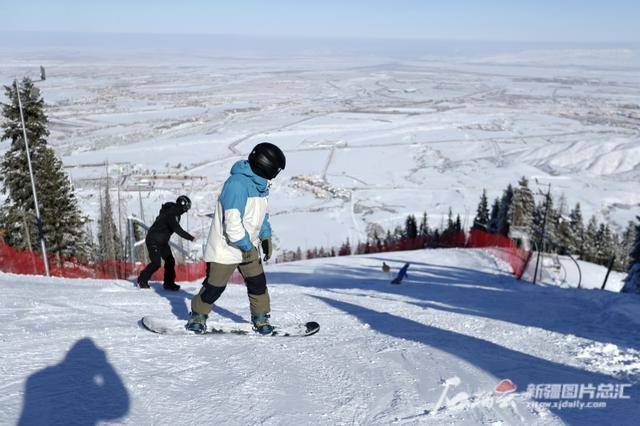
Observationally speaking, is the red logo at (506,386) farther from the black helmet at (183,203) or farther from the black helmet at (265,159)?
the black helmet at (183,203)

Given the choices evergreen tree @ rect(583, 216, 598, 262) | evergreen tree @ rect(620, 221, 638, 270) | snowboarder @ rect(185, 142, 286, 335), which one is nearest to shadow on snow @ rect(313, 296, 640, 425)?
snowboarder @ rect(185, 142, 286, 335)

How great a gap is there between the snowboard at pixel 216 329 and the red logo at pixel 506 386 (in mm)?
1708

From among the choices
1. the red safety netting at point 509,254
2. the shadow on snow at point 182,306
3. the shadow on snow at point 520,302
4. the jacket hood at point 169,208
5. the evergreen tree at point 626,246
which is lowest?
the evergreen tree at point 626,246

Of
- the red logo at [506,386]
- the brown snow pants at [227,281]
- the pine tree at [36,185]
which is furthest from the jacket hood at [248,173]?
the pine tree at [36,185]

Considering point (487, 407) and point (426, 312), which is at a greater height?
point (487, 407)

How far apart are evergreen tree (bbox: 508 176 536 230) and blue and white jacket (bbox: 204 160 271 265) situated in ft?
123

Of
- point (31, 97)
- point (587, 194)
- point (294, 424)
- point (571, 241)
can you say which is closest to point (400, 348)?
point (294, 424)

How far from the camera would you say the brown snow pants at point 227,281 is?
4.07 meters

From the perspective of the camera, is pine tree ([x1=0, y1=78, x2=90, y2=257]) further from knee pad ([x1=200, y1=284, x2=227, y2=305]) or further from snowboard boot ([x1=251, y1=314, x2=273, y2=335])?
snowboard boot ([x1=251, y1=314, x2=273, y2=335])

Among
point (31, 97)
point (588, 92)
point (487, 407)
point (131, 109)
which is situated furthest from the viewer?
point (588, 92)

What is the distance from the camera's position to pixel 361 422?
9.59ft

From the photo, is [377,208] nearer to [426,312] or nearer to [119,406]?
[426,312]

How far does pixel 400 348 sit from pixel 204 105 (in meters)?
127

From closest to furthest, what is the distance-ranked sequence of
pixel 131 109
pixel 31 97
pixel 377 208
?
1. pixel 31 97
2. pixel 377 208
3. pixel 131 109
